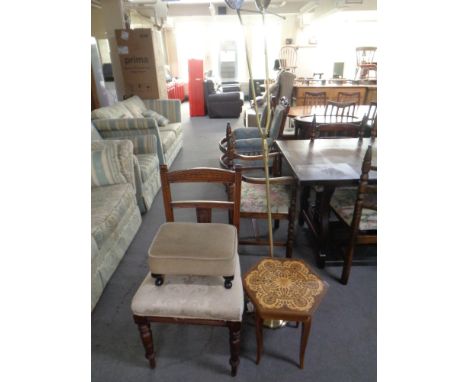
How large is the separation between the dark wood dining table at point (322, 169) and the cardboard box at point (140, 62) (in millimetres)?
2907

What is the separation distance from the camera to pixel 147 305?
42.1 inches

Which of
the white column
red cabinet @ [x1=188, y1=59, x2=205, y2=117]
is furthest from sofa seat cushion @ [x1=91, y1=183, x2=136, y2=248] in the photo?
red cabinet @ [x1=188, y1=59, x2=205, y2=117]

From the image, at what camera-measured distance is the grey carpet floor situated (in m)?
1.24

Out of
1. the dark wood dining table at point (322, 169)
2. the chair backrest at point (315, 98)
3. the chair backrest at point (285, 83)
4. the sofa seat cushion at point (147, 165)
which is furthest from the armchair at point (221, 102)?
the dark wood dining table at point (322, 169)

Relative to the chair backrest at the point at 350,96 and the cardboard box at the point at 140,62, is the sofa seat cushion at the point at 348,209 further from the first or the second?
the cardboard box at the point at 140,62

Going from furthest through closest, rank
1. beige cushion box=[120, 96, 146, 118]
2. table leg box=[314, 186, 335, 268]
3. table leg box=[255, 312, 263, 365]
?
beige cushion box=[120, 96, 146, 118], table leg box=[314, 186, 335, 268], table leg box=[255, 312, 263, 365]

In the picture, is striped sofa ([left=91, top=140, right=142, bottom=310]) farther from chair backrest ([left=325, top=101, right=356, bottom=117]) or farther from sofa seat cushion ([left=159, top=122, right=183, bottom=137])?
chair backrest ([left=325, top=101, right=356, bottom=117])

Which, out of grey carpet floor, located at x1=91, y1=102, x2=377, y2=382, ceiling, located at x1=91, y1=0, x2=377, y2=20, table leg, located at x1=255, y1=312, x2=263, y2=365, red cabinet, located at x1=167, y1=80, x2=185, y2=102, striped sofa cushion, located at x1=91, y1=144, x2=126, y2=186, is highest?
ceiling, located at x1=91, y1=0, x2=377, y2=20

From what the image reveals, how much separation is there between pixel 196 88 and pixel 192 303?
6.18 metres

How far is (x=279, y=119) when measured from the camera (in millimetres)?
2766

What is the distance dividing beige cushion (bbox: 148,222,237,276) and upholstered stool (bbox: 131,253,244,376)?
0.24ft
